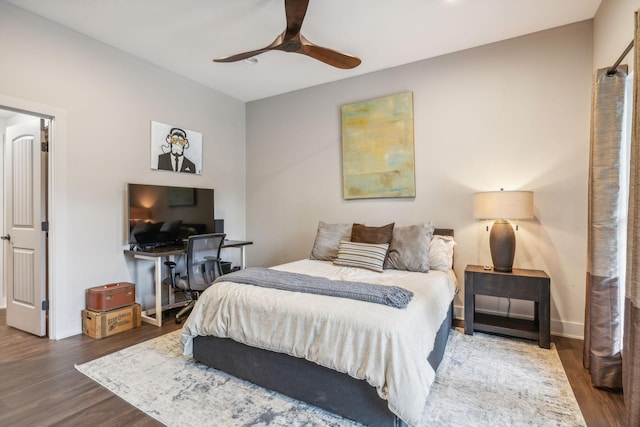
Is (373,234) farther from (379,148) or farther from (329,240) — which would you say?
(379,148)

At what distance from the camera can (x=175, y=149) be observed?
4.02 metres

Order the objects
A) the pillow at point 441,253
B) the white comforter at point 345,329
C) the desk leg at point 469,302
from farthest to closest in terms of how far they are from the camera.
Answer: the pillow at point 441,253 < the desk leg at point 469,302 < the white comforter at point 345,329

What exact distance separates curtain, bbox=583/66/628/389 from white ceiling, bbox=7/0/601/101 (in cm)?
106

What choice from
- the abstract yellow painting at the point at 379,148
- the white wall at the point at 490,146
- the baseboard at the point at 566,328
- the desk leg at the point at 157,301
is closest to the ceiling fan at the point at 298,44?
the abstract yellow painting at the point at 379,148

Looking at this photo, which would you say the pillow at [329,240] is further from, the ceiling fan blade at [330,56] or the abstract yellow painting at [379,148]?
the ceiling fan blade at [330,56]

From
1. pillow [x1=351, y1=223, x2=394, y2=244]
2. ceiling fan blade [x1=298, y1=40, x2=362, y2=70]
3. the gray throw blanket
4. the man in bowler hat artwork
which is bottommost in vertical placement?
the gray throw blanket

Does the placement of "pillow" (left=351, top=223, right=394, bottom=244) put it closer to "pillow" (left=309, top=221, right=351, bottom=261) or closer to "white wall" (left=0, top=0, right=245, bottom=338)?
"pillow" (left=309, top=221, right=351, bottom=261)

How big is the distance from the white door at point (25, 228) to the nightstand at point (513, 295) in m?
4.09

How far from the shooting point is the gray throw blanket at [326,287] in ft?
6.20

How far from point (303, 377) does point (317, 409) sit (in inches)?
8.0

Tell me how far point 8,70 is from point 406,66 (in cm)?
386

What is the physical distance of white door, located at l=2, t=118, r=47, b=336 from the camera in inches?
119

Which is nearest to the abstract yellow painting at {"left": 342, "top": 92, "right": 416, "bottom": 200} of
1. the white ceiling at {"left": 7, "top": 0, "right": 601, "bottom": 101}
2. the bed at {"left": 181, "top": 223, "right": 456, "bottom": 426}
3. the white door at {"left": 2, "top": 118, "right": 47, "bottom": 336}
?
the white ceiling at {"left": 7, "top": 0, "right": 601, "bottom": 101}

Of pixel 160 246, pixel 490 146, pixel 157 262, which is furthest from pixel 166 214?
pixel 490 146
